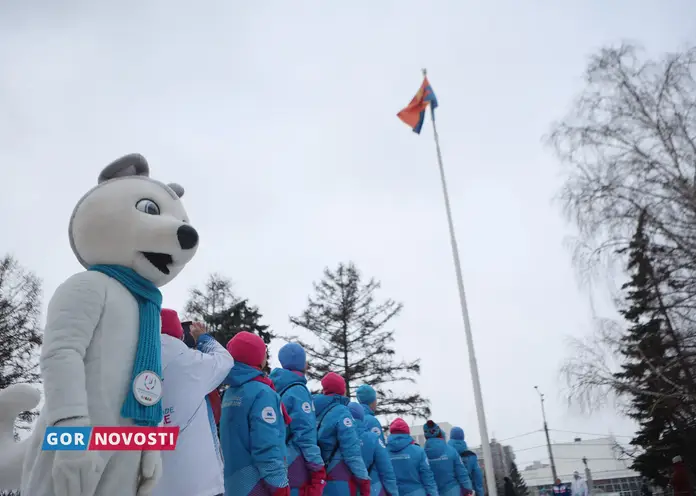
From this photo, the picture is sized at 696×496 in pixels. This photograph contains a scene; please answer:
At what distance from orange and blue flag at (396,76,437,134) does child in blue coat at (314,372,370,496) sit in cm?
1063

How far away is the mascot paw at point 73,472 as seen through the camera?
212 cm

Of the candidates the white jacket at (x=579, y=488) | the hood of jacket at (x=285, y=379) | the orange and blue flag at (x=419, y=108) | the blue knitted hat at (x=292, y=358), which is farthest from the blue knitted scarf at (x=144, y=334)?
the white jacket at (x=579, y=488)

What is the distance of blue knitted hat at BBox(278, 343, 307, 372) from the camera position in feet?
17.3

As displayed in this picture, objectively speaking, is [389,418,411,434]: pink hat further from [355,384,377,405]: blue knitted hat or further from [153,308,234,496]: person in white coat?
[153,308,234,496]: person in white coat

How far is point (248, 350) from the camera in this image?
4.12 m

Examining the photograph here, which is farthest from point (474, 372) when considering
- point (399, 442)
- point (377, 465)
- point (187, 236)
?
point (187, 236)

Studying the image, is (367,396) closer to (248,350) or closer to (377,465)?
(377,465)

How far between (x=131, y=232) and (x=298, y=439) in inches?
103

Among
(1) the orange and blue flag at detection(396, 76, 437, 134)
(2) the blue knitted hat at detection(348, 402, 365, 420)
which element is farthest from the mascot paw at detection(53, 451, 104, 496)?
(1) the orange and blue flag at detection(396, 76, 437, 134)

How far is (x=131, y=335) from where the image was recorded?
2.63 m

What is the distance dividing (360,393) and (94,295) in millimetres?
5849

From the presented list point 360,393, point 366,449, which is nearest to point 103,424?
point 366,449

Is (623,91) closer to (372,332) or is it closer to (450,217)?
(450,217)

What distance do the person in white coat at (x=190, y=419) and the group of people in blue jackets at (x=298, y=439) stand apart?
0.57 m
